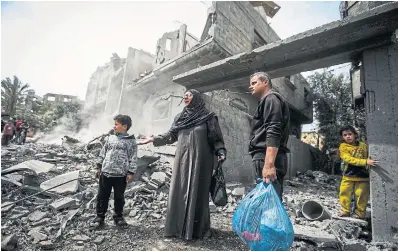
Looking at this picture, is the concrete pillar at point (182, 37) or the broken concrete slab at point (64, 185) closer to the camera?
Answer: the broken concrete slab at point (64, 185)

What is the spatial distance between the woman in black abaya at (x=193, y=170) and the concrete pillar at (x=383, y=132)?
225cm

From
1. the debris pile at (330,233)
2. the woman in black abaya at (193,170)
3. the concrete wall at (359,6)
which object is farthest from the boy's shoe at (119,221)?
the concrete wall at (359,6)

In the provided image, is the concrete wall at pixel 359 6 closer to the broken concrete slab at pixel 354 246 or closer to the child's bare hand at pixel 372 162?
the child's bare hand at pixel 372 162

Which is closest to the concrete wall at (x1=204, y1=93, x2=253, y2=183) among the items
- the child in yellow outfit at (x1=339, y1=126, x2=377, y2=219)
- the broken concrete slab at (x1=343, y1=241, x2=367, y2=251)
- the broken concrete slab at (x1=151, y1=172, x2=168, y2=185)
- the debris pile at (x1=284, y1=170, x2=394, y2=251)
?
the broken concrete slab at (x1=151, y1=172, x2=168, y2=185)

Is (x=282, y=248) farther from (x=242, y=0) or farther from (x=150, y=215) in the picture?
(x=242, y=0)

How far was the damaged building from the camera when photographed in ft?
24.6

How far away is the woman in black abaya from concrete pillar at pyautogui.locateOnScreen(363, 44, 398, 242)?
7.40 feet

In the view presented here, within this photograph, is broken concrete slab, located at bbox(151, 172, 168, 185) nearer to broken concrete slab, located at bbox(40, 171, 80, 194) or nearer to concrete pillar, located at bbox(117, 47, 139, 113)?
broken concrete slab, located at bbox(40, 171, 80, 194)

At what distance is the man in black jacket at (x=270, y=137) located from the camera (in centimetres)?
213

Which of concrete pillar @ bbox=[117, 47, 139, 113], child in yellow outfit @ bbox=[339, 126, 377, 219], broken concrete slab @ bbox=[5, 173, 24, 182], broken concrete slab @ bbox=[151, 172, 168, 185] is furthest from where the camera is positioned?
concrete pillar @ bbox=[117, 47, 139, 113]

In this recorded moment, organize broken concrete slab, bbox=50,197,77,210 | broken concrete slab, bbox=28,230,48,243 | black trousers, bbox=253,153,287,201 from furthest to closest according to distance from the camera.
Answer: broken concrete slab, bbox=50,197,77,210 < broken concrete slab, bbox=28,230,48,243 < black trousers, bbox=253,153,287,201

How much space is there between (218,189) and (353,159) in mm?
2351

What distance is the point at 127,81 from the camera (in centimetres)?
1630

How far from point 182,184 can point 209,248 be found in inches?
32.6
